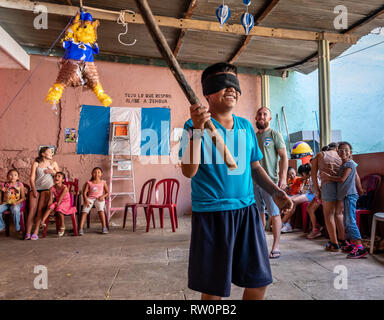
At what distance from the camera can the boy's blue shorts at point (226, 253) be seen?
4.09 ft

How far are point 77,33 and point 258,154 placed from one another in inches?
129

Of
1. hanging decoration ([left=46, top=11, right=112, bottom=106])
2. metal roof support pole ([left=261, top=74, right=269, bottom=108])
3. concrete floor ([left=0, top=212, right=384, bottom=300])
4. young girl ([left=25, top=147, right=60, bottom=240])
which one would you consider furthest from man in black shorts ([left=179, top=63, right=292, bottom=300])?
metal roof support pole ([left=261, top=74, right=269, bottom=108])

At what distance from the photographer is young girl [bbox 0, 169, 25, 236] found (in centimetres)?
463

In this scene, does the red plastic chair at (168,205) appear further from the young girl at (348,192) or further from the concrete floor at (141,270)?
the young girl at (348,192)

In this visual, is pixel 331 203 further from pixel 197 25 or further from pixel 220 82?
pixel 197 25

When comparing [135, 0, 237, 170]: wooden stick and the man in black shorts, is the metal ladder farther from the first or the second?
[135, 0, 237, 170]: wooden stick

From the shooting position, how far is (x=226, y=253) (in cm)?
125

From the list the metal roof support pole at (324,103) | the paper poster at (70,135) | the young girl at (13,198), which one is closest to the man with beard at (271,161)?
the metal roof support pole at (324,103)

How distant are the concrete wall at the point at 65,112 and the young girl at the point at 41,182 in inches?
50.2

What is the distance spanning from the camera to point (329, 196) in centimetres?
346

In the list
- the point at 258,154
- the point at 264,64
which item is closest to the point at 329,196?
the point at 258,154

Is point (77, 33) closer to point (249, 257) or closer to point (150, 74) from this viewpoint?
point (150, 74)

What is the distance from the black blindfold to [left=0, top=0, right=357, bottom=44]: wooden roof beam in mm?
3687

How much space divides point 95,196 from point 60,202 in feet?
1.79
